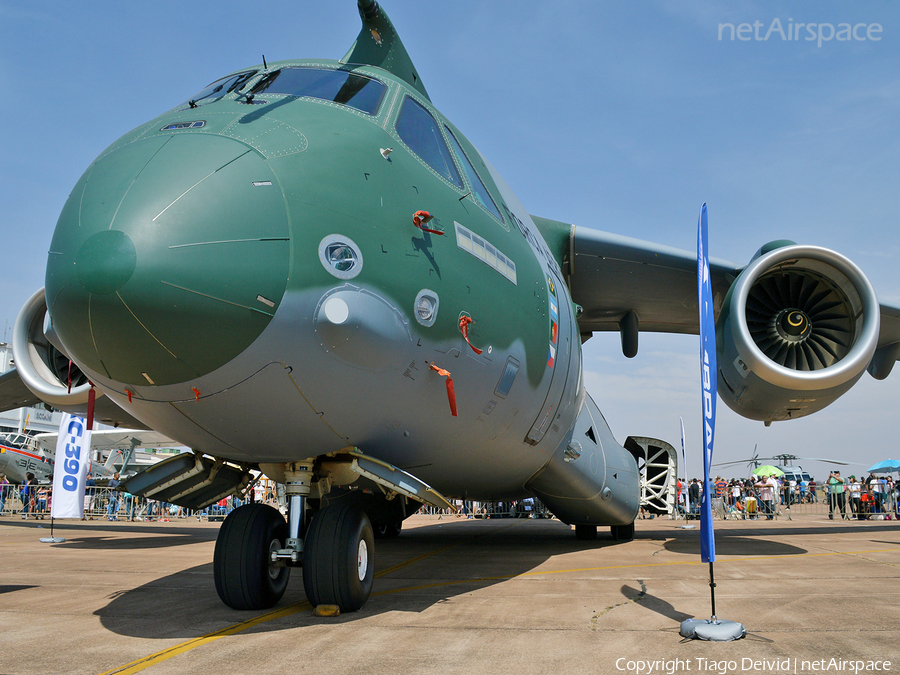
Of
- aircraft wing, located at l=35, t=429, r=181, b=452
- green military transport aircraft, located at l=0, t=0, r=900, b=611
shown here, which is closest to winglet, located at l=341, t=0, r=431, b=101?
green military transport aircraft, located at l=0, t=0, r=900, b=611

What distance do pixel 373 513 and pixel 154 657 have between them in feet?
22.2

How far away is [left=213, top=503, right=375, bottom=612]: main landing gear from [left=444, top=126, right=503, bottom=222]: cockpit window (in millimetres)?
2419

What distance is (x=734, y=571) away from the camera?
677 centimetres

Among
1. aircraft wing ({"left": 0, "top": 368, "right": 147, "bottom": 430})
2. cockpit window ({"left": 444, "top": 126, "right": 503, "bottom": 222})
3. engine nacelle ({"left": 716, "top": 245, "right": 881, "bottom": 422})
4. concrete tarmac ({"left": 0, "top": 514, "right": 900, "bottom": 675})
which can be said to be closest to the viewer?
concrete tarmac ({"left": 0, "top": 514, "right": 900, "bottom": 675})

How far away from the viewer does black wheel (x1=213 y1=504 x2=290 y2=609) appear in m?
4.44

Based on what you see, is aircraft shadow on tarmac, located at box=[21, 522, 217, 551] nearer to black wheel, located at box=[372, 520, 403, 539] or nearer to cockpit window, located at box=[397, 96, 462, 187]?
black wheel, located at box=[372, 520, 403, 539]

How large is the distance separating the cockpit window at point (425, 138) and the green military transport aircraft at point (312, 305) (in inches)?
0.8

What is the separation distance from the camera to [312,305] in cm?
354

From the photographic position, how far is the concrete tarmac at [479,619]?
317 centimetres

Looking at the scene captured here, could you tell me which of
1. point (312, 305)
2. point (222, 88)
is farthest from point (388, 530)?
point (312, 305)

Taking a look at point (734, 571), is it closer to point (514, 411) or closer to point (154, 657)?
point (514, 411)

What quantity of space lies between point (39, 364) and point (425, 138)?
22.5ft

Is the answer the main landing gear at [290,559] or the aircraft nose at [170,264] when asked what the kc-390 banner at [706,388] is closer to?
the main landing gear at [290,559]

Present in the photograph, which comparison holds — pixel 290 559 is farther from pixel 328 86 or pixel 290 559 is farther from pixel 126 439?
pixel 126 439
